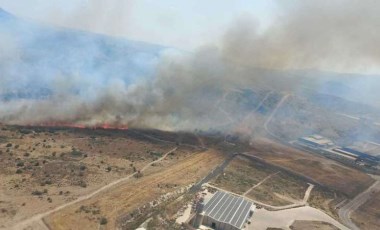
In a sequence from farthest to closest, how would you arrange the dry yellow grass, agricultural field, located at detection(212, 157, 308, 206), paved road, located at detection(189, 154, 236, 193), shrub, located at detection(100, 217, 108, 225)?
agricultural field, located at detection(212, 157, 308, 206) → paved road, located at detection(189, 154, 236, 193) → shrub, located at detection(100, 217, 108, 225) → the dry yellow grass

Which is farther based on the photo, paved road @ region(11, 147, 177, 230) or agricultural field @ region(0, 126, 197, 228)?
agricultural field @ region(0, 126, 197, 228)

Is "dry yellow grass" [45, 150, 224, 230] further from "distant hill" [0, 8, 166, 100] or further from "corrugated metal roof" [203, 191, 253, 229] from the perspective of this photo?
"distant hill" [0, 8, 166, 100]

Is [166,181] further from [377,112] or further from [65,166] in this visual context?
[377,112]

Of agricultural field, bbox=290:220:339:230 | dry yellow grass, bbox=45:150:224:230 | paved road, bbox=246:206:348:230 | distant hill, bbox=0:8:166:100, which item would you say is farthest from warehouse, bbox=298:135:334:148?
agricultural field, bbox=290:220:339:230

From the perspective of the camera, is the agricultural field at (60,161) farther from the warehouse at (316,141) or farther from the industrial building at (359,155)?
the industrial building at (359,155)

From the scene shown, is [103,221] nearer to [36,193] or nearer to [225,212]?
[36,193]

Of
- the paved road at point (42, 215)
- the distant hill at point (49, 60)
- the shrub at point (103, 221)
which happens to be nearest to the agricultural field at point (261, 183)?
the paved road at point (42, 215)
